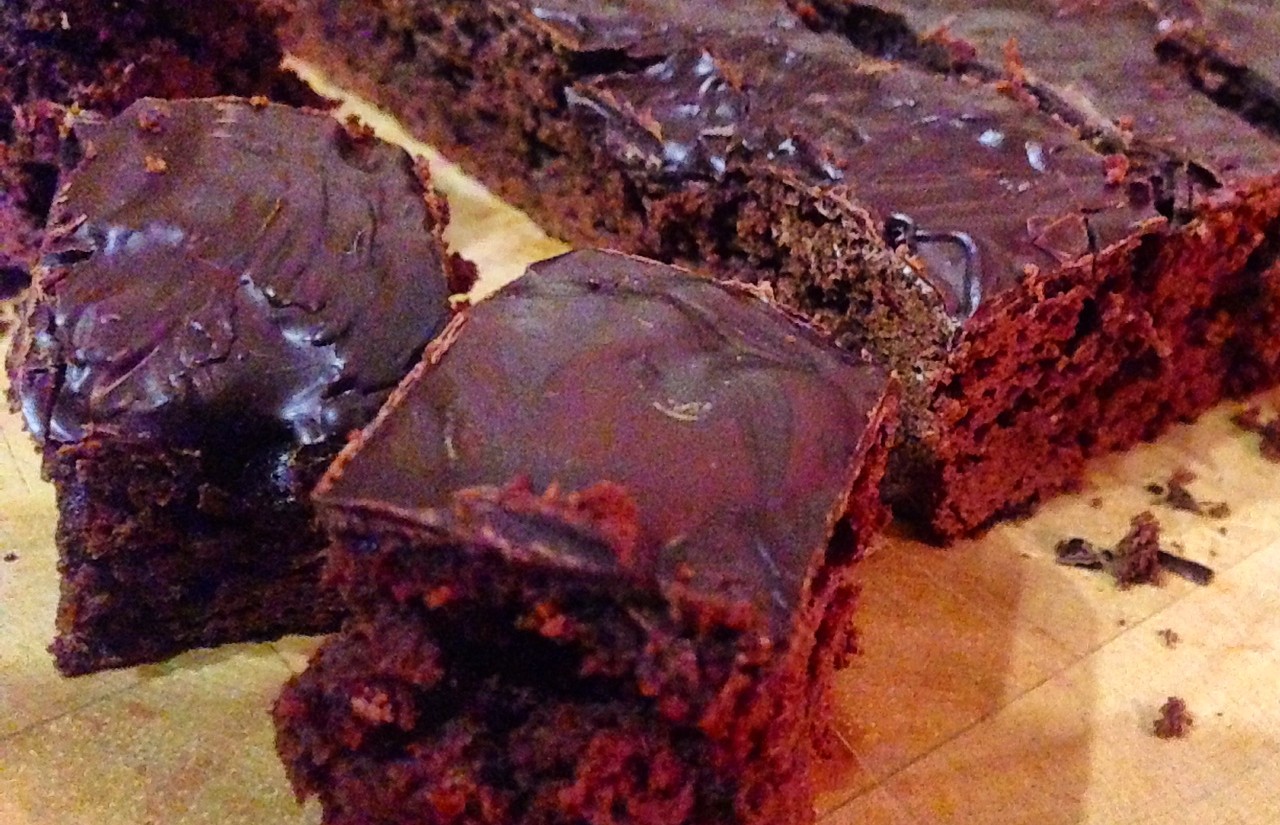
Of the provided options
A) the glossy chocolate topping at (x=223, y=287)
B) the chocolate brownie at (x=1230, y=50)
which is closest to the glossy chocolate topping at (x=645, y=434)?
the glossy chocolate topping at (x=223, y=287)

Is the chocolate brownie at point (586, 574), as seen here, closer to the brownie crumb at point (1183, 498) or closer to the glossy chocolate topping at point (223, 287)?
the glossy chocolate topping at point (223, 287)

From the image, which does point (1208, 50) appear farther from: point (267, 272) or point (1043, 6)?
point (267, 272)

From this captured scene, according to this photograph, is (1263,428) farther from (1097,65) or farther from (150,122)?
(150,122)

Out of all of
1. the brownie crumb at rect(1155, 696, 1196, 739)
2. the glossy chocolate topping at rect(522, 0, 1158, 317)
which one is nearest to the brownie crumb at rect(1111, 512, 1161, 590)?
the brownie crumb at rect(1155, 696, 1196, 739)

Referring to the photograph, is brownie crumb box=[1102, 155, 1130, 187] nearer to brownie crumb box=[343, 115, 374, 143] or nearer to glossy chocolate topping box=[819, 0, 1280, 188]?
glossy chocolate topping box=[819, 0, 1280, 188]

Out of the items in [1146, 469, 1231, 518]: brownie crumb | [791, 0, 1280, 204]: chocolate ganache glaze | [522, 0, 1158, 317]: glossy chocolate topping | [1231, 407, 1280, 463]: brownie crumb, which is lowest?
[1146, 469, 1231, 518]: brownie crumb

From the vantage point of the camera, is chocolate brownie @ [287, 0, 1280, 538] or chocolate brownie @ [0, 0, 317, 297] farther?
chocolate brownie @ [0, 0, 317, 297]

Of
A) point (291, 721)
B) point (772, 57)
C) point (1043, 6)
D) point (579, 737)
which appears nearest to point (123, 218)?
point (291, 721)
